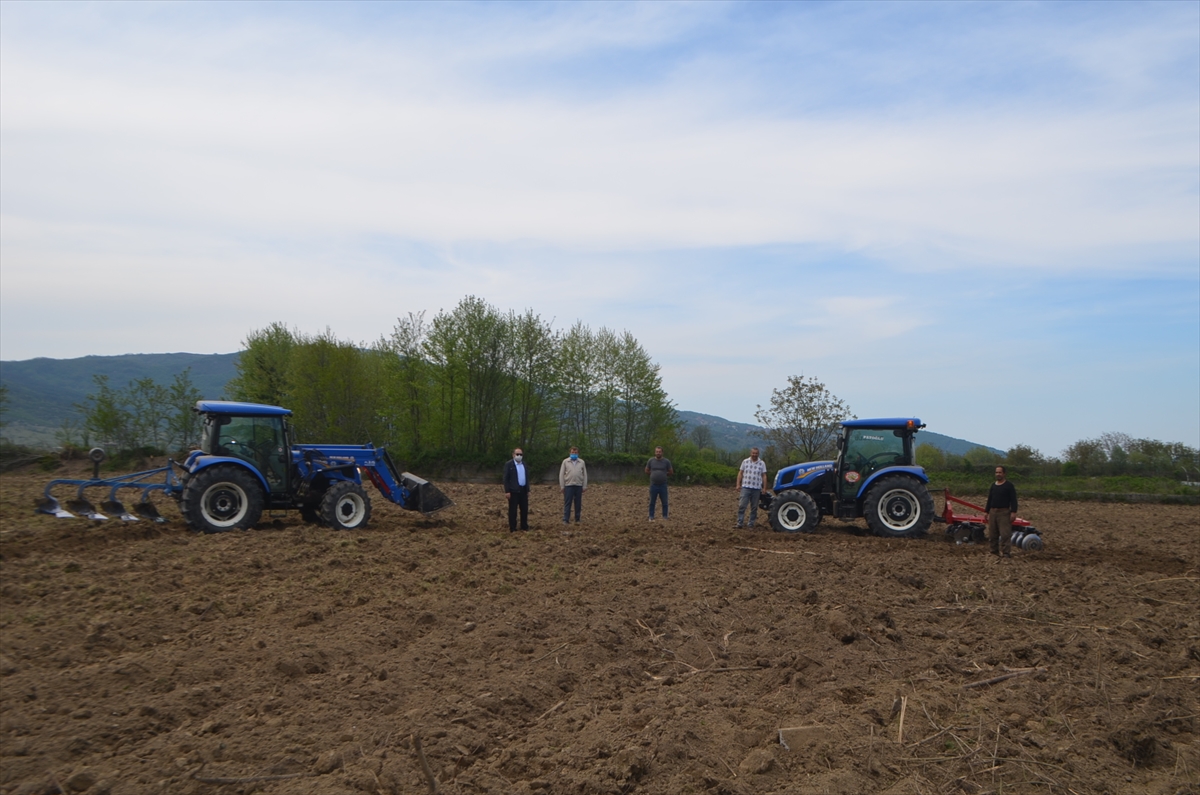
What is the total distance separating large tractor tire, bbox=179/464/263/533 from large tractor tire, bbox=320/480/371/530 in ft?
3.11

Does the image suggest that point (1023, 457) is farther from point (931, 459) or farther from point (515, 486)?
point (515, 486)

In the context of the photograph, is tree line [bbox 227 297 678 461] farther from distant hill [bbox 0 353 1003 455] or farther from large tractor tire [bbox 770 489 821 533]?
distant hill [bbox 0 353 1003 455]

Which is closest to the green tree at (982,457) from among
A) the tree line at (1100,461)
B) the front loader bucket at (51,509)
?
the tree line at (1100,461)

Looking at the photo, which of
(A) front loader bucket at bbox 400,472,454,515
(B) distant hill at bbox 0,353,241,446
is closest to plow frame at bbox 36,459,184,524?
(A) front loader bucket at bbox 400,472,454,515

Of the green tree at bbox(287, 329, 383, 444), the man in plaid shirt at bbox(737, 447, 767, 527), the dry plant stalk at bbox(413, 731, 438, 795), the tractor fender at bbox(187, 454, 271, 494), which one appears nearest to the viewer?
the dry plant stalk at bbox(413, 731, 438, 795)

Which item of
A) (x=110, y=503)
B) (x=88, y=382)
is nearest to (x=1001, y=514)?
(x=110, y=503)

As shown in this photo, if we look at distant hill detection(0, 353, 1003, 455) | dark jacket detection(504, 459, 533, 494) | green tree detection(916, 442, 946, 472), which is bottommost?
dark jacket detection(504, 459, 533, 494)

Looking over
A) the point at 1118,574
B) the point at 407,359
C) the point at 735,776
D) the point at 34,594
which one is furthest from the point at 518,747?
the point at 407,359

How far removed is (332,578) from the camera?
9.12 meters

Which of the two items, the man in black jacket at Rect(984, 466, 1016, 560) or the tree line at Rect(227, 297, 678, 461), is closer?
the man in black jacket at Rect(984, 466, 1016, 560)

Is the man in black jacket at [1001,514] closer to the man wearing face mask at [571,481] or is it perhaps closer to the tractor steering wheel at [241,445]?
the man wearing face mask at [571,481]

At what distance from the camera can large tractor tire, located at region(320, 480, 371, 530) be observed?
13.1 metres

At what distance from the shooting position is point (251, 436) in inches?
506

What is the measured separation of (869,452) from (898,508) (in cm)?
96
